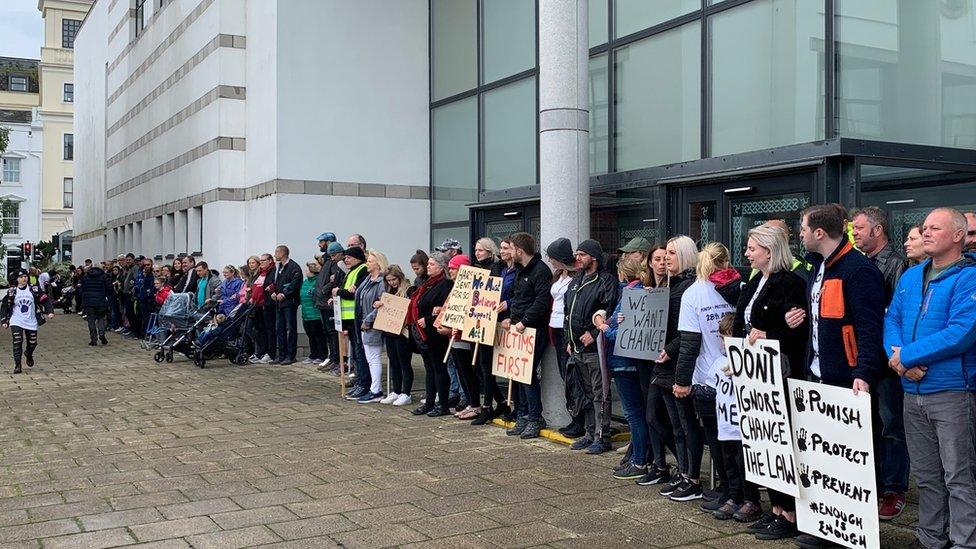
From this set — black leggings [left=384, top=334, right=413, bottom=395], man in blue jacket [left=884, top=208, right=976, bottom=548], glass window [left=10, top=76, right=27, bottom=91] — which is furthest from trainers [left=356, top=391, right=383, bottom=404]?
glass window [left=10, top=76, right=27, bottom=91]

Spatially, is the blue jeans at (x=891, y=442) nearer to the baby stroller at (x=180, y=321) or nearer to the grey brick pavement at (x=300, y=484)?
the grey brick pavement at (x=300, y=484)

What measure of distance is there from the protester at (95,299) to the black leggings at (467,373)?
13.3 m

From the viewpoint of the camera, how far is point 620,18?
12.3m

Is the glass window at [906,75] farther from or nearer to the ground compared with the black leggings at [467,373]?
farther from the ground

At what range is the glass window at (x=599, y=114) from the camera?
12.5m

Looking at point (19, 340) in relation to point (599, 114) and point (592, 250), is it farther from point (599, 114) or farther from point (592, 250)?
point (592, 250)

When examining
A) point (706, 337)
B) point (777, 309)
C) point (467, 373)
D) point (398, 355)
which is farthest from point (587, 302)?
point (398, 355)

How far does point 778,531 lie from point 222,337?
11.8 m

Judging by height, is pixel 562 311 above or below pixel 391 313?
above

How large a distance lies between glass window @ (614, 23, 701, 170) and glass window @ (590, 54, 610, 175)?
0.21 metres

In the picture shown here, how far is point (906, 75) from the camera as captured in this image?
9227 millimetres

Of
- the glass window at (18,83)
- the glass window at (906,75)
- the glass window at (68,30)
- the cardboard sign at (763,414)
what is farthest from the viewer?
the glass window at (18,83)

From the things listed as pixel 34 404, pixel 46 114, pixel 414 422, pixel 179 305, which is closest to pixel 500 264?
pixel 414 422

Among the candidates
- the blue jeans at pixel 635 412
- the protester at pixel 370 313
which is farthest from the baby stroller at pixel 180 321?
the blue jeans at pixel 635 412
